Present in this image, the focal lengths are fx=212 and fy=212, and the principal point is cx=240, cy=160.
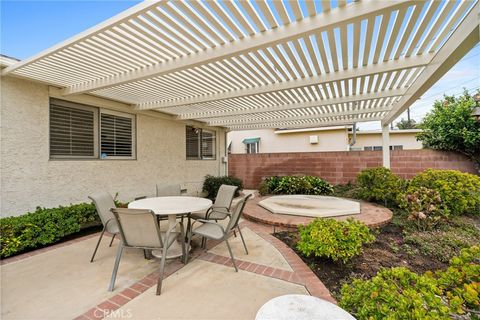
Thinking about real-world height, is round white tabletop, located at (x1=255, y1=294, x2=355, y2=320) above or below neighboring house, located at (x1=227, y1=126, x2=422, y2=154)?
below

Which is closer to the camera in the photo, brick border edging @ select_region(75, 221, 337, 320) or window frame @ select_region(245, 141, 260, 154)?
brick border edging @ select_region(75, 221, 337, 320)

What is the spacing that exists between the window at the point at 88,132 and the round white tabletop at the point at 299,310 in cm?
590

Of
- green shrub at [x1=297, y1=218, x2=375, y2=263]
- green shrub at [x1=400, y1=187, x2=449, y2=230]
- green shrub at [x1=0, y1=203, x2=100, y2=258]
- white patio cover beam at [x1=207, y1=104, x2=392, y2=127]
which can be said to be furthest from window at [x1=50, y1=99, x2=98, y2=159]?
green shrub at [x1=400, y1=187, x2=449, y2=230]

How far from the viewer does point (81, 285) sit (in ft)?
9.39

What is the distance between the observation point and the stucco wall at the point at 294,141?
1306cm

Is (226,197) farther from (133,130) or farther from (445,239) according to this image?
(445,239)

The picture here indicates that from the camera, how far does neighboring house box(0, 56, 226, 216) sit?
14.5 feet

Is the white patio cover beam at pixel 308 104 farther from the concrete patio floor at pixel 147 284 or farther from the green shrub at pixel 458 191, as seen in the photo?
the concrete patio floor at pixel 147 284

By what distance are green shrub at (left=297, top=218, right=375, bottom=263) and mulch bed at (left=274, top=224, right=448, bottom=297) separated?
19 cm

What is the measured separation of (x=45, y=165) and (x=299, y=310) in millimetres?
5967

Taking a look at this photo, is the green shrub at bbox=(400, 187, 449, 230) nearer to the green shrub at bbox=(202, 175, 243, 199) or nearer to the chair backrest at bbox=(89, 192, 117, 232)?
the chair backrest at bbox=(89, 192, 117, 232)

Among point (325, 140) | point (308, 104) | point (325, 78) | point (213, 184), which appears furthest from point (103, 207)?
point (325, 140)

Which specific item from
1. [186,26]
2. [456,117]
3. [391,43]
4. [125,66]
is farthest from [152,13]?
[456,117]

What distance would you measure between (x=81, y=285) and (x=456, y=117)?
11.9 metres
